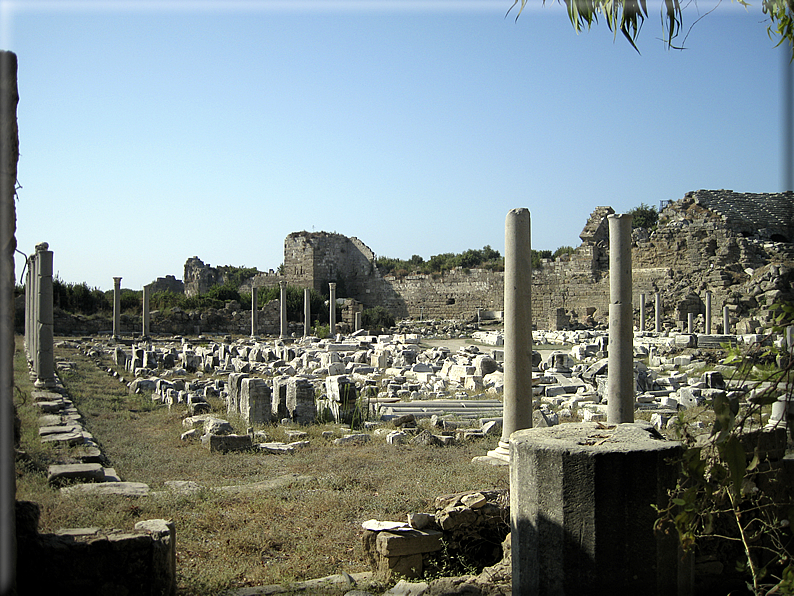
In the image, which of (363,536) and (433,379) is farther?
(433,379)

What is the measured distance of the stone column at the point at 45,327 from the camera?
12.5m

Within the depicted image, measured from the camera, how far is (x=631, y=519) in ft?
11.3

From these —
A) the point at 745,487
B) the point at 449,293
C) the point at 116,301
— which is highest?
the point at 449,293

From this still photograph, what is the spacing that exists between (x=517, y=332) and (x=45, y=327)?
32.0 ft

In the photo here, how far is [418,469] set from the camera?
700cm

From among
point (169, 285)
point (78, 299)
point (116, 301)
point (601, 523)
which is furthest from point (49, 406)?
point (169, 285)

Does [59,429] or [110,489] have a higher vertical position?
[59,429]

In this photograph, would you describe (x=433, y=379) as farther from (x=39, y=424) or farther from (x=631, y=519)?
(x=631, y=519)

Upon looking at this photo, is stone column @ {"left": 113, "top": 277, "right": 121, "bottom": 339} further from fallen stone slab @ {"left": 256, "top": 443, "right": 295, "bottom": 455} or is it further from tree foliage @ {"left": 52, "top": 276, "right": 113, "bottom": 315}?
fallen stone slab @ {"left": 256, "top": 443, "right": 295, "bottom": 455}

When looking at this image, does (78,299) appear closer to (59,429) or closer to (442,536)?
(59,429)

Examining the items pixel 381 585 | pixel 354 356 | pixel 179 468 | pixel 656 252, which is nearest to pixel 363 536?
pixel 381 585

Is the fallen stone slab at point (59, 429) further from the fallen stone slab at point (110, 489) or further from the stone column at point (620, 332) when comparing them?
the stone column at point (620, 332)

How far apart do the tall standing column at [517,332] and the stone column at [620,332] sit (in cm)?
94

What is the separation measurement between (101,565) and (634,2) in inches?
151
